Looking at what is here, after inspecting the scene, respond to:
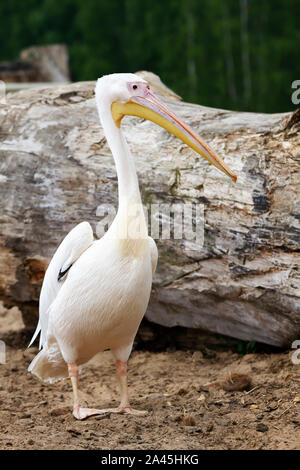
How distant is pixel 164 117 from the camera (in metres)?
3.06

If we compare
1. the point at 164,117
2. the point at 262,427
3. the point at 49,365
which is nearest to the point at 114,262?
the point at 164,117

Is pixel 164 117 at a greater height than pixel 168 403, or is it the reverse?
pixel 164 117

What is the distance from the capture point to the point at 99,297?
9.74ft

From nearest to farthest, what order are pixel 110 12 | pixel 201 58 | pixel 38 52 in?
pixel 201 58 → pixel 38 52 → pixel 110 12

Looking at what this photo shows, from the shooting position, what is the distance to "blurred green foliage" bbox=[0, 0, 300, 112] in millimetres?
7832

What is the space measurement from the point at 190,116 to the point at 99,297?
151 centimetres

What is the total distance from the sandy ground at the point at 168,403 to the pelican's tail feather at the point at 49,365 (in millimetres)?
172

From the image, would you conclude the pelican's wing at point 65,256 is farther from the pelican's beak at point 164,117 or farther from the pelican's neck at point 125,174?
the pelican's beak at point 164,117

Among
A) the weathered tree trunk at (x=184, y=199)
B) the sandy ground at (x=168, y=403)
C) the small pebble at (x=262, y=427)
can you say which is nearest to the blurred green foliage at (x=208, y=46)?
the weathered tree trunk at (x=184, y=199)

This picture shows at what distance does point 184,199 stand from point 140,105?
0.86 metres

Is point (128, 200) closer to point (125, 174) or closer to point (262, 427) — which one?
point (125, 174)

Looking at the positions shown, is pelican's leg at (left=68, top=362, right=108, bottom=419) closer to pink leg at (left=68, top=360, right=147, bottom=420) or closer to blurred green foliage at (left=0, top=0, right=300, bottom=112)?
pink leg at (left=68, top=360, right=147, bottom=420)
